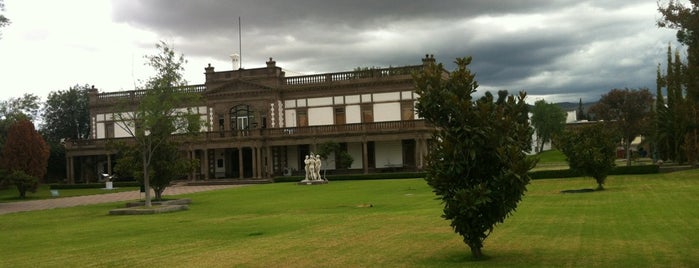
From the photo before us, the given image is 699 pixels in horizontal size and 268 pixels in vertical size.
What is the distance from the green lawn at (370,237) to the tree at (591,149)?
3.68 m

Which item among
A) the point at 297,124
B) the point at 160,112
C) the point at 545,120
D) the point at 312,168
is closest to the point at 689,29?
the point at 160,112

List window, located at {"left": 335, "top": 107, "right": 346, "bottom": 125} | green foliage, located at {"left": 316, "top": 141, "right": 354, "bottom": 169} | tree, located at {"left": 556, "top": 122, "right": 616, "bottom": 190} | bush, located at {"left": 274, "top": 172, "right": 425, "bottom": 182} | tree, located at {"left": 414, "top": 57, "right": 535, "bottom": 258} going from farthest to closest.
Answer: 1. window, located at {"left": 335, "top": 107, "right": 346, "bottom": 125}
2. green foliage, located at {"left": 316, "top": 141, "right": 354, "bottom": 169}
3. bush, located at {"left": 274, "top": 172, "right": 425, "bottom": 182}
4. tree, located at {"left": 556, "top": 122, "right": 616, "bottom": 190}
5. tree, located at {"left": 414, "top": 57, "right": 535, "bottom": 258}

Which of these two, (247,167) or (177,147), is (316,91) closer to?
(247,167)

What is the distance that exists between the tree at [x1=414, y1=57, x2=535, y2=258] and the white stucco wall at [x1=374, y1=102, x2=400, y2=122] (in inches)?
1707

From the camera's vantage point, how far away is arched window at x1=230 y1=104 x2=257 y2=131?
56.9 metres

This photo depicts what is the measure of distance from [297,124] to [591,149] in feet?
111

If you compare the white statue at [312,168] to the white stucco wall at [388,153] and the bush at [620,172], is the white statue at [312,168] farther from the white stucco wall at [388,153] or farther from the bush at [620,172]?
the bush at [620,172]

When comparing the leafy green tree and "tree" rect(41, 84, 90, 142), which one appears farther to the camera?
"tree" rect(41, 84, 90, 142)

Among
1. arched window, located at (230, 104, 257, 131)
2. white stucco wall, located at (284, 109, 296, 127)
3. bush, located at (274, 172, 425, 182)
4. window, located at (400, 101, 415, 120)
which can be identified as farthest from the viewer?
arched window, located at (230, 104, 257, 131)

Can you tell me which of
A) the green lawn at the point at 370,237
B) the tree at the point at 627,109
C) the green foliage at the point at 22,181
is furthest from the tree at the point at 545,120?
the green lawn at the point at 370,237

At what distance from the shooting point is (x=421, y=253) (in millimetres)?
10820

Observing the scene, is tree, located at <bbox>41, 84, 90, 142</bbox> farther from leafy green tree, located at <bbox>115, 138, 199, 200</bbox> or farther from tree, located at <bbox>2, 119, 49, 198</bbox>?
leafy green tree, located at <bbox>115, 138, 199, 200</bbox>

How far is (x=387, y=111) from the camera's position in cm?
5366

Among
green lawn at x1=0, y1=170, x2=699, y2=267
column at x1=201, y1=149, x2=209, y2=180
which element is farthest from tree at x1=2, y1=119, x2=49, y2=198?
green lawn at x1=0, y1=170, x2=699, y2=267
